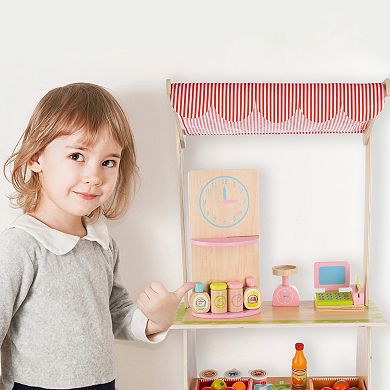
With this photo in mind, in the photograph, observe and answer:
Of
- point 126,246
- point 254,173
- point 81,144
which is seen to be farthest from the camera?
point 126,246

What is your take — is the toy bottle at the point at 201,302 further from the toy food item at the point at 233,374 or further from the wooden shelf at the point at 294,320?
the toy food item at the point at 233,374

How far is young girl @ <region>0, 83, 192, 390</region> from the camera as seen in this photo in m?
1.22

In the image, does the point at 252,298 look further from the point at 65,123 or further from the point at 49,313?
the point at 65,123

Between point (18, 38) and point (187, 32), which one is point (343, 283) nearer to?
point (187, 32)

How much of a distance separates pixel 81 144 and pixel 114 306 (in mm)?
401

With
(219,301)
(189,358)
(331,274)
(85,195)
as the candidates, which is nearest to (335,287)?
(331,274)

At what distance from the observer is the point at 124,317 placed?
1.42 meters

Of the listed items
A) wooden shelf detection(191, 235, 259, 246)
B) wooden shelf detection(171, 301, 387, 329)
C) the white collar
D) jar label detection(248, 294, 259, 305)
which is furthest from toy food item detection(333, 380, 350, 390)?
the white collar

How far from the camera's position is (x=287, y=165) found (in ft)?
5.36

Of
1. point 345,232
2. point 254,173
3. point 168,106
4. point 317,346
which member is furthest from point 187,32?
point 317,346

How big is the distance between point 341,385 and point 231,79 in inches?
31.6

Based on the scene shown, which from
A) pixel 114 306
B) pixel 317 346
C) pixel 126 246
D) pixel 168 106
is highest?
pixel 168 106

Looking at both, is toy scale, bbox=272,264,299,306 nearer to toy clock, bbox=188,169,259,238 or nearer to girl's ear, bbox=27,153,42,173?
toy clock, bbox=188,169,259,238

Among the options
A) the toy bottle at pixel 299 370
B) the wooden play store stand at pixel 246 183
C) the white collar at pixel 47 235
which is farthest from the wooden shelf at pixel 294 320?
the white collar at pixel 47 235
